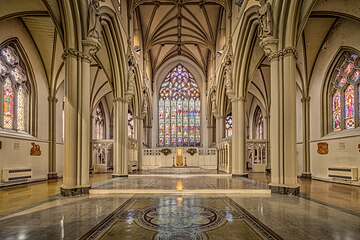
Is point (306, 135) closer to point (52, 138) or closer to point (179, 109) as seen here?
point (52, 138)

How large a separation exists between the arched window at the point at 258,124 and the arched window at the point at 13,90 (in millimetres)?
19781

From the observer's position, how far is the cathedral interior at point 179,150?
5051mm

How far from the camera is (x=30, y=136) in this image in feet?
43.8

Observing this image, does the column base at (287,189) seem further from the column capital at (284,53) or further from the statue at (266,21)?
the statue at (266,21)

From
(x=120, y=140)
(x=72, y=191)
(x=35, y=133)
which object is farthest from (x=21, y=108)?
(x=72, y=191)

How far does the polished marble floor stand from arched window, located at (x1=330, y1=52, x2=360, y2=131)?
6.35 m

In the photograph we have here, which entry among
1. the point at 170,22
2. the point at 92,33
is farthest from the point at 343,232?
the point at 170,22

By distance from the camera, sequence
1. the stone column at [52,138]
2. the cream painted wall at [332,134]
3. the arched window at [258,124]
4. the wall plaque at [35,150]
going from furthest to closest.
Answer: the arched window at [258,124]
the stone column at [52,138]
the wall plaque at [35,150]
the cream painted wall at [332,134]

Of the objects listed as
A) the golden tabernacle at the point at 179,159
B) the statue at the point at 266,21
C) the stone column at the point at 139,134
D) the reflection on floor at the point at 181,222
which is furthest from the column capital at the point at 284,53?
the golden tabernacle at the point at 179,159

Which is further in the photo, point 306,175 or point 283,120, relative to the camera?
point 306,175

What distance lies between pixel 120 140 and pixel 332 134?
10.6m

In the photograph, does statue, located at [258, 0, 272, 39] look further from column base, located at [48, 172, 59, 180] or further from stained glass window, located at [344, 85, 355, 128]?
column base, located at [48, 172, 59, 180]

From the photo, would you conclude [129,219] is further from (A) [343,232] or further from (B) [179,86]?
(B) [179,86]

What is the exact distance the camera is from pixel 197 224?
15.2ft
